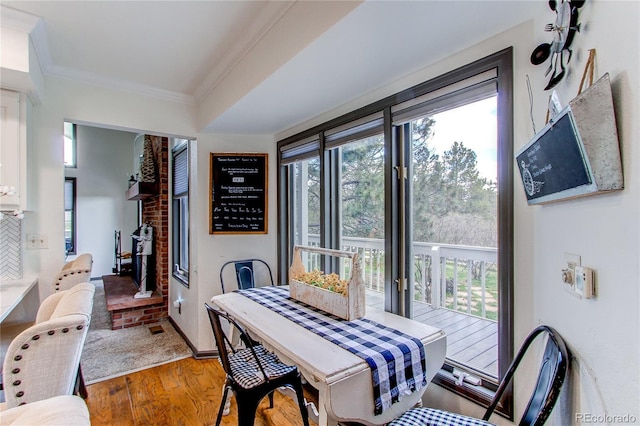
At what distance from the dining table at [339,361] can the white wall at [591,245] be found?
39 centimetres

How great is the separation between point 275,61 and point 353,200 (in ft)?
3.77

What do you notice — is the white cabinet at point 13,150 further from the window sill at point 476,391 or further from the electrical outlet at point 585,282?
the electrical outlet at point 585,282

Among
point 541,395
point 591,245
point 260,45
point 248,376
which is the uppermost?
point 260,45

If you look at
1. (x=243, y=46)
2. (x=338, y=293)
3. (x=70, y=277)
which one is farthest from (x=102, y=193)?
(x=338, y=293)

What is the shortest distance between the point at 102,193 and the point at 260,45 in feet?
20.2

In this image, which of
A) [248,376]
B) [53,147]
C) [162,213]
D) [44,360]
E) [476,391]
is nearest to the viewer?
[44,360]

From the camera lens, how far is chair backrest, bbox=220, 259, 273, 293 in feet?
9.96

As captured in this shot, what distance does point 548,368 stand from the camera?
3.59ft

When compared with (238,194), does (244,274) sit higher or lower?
lower

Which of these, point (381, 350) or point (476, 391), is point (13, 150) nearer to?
point (381, 350)

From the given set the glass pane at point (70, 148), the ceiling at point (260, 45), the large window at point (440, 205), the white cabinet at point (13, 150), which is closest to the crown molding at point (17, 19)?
the ceiling at point (260, 45)

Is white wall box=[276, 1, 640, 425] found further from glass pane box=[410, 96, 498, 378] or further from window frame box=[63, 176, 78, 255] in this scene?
window frame box=[63, 176, 78, 255]

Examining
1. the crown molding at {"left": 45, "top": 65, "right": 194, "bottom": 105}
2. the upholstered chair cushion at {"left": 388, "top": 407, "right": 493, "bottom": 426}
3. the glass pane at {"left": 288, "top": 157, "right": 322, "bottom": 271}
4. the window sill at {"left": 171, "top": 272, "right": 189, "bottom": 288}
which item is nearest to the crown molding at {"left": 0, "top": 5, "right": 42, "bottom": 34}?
the crown molding at {"left": 45, "top": 65, "right": 194, "bottom": 105}

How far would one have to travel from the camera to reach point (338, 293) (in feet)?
5.92
